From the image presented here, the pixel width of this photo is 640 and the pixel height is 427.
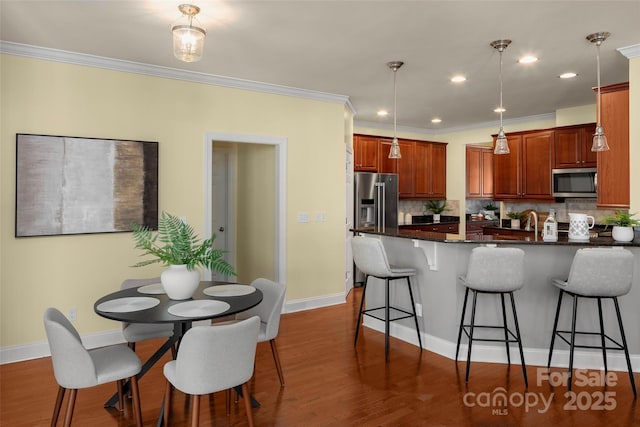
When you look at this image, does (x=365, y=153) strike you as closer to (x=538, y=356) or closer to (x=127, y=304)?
(x=538, y=356)

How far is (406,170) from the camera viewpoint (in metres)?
7.69

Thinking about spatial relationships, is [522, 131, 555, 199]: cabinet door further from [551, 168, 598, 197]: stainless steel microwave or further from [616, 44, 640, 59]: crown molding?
[616, 44, 640, 59]: crown molding

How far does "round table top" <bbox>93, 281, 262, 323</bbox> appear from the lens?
235 centimetres

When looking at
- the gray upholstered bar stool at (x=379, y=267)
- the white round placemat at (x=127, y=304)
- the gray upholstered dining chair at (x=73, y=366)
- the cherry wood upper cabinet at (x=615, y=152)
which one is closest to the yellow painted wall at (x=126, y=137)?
the gray upholstered bar stool at (x=379, y=267)

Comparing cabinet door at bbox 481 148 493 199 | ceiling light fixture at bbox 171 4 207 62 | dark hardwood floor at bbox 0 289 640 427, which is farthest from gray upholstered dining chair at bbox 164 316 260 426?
cabinet door at bbox 481 148 493 199

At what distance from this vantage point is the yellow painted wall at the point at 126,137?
3770 millimetres

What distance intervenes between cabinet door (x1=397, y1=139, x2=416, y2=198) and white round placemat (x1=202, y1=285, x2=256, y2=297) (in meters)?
4.91

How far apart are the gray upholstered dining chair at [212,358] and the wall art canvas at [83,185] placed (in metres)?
2.38

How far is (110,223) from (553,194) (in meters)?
5.80

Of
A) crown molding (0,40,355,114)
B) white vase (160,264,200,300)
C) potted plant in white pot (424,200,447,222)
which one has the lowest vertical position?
white vase (160,264,200,300)

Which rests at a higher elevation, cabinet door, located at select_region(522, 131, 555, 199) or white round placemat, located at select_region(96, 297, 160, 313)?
cabinet door, located at select_region(522, 131, 555, 199)

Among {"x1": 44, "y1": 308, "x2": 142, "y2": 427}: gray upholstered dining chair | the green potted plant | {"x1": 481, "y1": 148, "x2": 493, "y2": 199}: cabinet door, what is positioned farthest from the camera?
{"x1": 481, "y1": 148, "x2": 493, "y2": 199}: cabinet door

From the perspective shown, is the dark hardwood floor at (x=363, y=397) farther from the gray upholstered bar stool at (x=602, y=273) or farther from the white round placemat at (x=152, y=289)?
the white round placemat at (x=152, y=289)

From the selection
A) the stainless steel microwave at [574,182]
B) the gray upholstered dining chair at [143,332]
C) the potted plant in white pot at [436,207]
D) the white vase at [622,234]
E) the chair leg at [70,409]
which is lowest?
the chair leg at [70,409]
